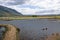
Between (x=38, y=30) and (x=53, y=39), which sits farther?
(x=38, y=30)

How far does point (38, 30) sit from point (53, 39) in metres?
2.60

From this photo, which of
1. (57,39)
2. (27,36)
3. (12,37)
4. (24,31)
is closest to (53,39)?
(57,39)

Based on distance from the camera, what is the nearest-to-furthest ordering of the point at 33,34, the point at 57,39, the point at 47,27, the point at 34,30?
the point at 57,39, the point at 33,34, the point at 34,30, the point at 47,27

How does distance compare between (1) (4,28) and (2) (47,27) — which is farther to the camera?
(2) (47,27)

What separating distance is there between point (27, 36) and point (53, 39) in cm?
179

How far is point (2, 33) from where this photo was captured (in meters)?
6.30

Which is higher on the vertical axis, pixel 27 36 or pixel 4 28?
pixel 4 28

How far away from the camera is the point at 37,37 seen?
7.55 meters

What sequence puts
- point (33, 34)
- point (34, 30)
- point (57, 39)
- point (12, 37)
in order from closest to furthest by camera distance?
point (12, 37) → point (57, 39) → point (33, 34) → point (34, 30)

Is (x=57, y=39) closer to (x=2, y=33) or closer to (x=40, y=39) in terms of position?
(x=40, y=39)

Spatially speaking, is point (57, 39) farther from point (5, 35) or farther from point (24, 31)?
point (24, 31)

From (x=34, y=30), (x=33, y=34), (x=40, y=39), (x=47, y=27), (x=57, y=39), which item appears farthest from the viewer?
(x=47, y=27)

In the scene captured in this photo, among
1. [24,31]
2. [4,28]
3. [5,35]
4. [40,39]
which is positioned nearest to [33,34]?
[24,31]

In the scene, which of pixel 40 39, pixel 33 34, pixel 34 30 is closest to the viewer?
pixel 40 39
